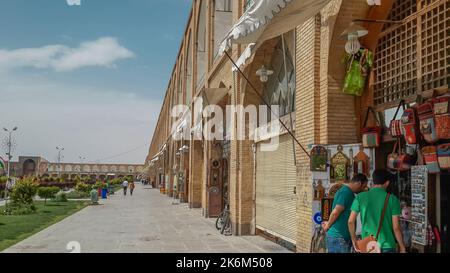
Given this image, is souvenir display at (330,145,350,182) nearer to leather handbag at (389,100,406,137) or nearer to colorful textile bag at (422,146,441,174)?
leather handbag at (389,100,406,137)

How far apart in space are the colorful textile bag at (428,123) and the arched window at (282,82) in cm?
490

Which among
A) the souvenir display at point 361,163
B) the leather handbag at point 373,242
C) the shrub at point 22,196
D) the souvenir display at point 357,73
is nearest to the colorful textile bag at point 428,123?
the leather handbag at point 373,242

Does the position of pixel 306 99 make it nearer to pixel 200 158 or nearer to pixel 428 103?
pixel 428 103

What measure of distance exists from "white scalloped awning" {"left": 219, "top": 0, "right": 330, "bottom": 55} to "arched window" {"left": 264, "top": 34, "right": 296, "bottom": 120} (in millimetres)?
3173

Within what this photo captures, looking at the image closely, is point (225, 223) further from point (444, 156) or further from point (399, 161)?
point (444, 156)

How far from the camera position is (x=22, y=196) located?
2061 cm

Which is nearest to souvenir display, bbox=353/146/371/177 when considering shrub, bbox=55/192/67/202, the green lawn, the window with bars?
the window with bars

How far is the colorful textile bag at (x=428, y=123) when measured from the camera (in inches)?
210

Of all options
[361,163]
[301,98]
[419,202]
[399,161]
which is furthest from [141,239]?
[419,202]

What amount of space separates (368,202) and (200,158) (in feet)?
61.2

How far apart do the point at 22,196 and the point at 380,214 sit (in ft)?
62.0

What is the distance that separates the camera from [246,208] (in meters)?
13.2

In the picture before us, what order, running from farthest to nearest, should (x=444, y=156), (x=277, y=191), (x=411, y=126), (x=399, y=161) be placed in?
1. (x=277, y=191)
2. (x=399, y=161)
3. (x=411, y=126)
4. (x=444, y=156)

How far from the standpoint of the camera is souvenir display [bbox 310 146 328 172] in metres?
7.24
